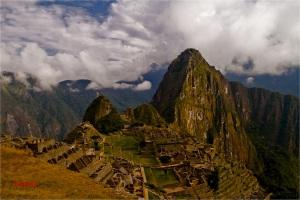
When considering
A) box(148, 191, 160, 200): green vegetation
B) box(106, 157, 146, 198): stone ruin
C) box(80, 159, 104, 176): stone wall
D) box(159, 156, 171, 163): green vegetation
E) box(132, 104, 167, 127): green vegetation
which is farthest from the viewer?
box(132, 104, 167, 127): green vegetation

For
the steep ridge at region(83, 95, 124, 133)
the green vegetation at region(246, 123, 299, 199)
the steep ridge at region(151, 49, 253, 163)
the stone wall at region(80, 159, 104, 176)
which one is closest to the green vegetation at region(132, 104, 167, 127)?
the steep ridge at region(83, 95, 124, 133)

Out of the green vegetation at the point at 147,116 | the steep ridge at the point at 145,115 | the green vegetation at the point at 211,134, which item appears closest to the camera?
the steep ridge at the point at 145,115

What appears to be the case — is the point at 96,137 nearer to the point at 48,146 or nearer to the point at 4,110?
the point at 48,146

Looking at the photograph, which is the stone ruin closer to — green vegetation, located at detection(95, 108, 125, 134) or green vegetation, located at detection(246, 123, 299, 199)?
green vegetation, located at detection(95, 108, 125, 134)

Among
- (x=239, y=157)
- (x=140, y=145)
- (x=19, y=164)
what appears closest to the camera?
(x=19, y=164)

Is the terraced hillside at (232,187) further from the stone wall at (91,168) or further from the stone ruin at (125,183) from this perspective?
the stone wall at (91,168)

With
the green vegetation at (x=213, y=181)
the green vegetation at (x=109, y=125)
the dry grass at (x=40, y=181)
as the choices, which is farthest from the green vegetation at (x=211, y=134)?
the dry grass at (x=40, y=181)

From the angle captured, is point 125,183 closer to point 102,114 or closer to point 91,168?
point 91,168

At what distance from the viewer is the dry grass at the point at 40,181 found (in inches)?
650

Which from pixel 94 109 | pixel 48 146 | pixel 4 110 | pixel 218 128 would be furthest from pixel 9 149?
pixel 4 110

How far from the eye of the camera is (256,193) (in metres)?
51.8

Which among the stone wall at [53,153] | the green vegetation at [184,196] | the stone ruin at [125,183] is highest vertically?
the stone wall at [53,153]

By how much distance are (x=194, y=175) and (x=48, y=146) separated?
22.2m

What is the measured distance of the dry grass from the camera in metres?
16.5
